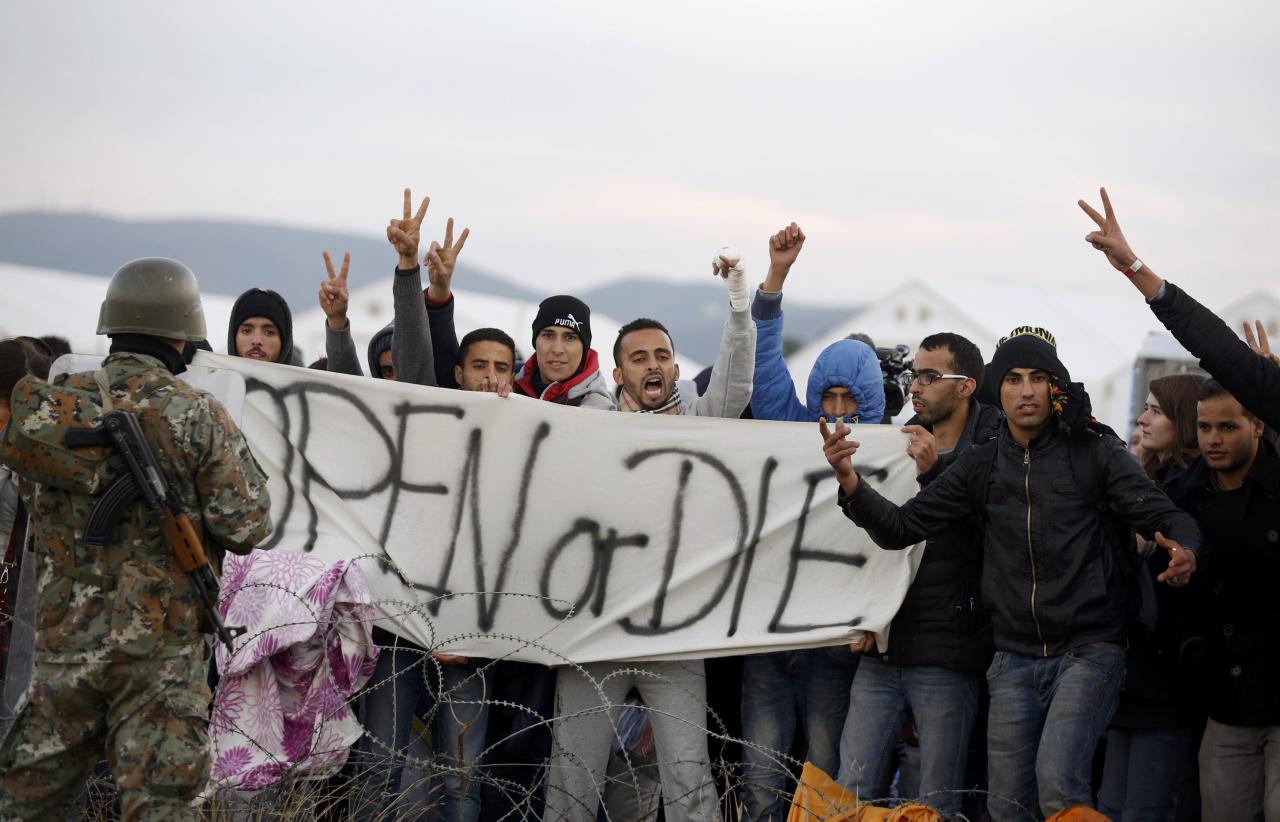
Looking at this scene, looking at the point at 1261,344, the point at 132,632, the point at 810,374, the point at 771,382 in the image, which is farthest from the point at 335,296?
the point at 1261,344

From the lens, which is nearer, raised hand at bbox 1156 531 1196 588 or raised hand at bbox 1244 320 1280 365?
raised hand at bbox 1156 531 1196 588

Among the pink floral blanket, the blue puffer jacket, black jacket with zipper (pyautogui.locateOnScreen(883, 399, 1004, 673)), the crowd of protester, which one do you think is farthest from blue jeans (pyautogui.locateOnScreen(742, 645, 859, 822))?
the pink floral blanket

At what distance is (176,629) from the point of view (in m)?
4.86

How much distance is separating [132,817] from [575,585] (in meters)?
2.32

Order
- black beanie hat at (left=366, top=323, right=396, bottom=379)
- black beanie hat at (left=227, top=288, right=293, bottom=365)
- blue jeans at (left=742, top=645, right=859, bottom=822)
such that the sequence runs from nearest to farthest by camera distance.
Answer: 1. blue jeans at (left=742, top=645, right=859, bottom=822)
2. black beanie hat at (left=227, top=288, right=293, bottom=365)
3. black beanie hat at (left=366, top=323, right=396, bottom=379)

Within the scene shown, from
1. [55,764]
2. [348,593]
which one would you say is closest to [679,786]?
[348,593]

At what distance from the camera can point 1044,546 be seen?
18.2ft

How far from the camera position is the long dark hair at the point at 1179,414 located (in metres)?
6.62

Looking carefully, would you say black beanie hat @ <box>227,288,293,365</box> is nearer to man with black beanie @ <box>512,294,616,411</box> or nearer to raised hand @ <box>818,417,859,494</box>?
man with black beanie @ <box>512,294,616,411</box>

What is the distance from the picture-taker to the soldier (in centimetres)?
473

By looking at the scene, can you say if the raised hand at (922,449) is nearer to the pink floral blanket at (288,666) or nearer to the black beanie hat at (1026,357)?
the black beanie hat at (1026,357)

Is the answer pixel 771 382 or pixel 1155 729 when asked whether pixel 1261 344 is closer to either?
pixel 1155 729

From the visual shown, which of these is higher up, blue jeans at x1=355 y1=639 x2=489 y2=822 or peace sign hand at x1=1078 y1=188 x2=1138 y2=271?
peace sign hand at x1=1078 y1=188 x2=1138 y2=271

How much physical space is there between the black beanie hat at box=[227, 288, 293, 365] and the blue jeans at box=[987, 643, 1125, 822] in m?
4.09
